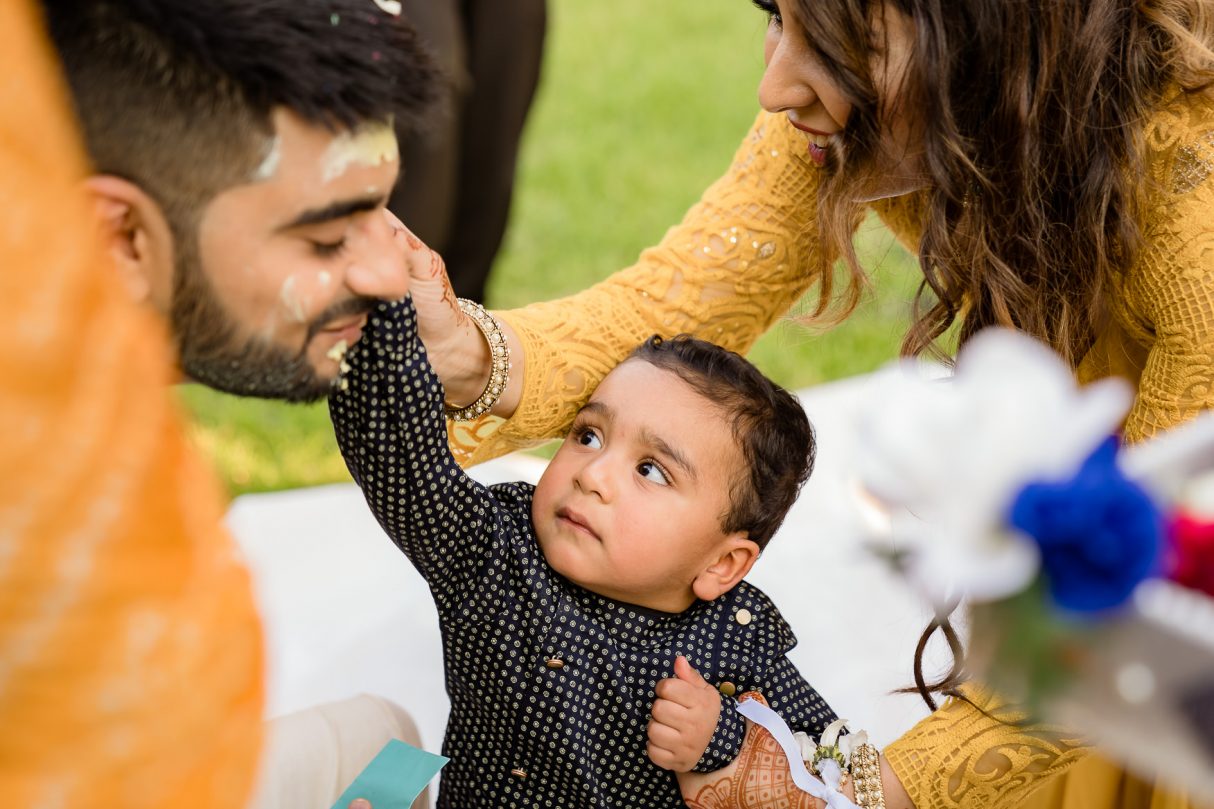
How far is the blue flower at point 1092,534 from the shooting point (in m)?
0.72

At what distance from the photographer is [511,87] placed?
3.58 metres

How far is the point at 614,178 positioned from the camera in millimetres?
5008

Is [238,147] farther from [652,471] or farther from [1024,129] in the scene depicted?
[1024,129]

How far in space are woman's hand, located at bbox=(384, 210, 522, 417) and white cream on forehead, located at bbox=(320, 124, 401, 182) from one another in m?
0.27

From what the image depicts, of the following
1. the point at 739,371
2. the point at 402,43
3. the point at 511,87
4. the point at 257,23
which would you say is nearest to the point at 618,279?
the point at 739,371

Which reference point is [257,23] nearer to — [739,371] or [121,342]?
[121,342]

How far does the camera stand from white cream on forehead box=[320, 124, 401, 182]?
104 centimetres

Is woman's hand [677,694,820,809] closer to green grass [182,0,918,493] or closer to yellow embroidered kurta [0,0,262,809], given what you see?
yellow embroidered kurta [0,0,262,809]

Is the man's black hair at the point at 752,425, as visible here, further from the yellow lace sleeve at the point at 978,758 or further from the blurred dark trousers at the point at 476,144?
the blurred dark trousers at the point at 476,144

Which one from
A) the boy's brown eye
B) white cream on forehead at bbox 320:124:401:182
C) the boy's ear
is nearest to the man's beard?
white cream on forehead at bbox 320:124:401:182

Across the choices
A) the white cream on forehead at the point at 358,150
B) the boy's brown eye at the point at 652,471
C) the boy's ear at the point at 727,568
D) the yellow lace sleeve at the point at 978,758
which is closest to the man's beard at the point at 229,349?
the white cream on forehead at the point at 358,150

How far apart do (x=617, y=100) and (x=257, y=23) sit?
4740mm

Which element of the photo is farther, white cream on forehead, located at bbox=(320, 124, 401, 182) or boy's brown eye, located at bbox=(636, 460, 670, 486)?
boy's brown eye, located at bbox=(636, 460, 670, 486)

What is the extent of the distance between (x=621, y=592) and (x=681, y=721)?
7.0 inches
